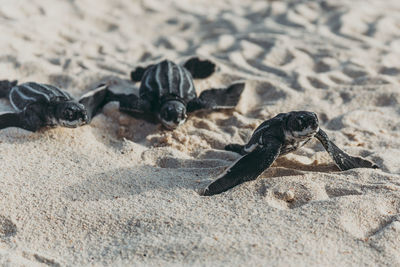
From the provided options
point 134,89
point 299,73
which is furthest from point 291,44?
point 134,89

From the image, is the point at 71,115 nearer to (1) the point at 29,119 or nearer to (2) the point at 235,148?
(1) the point at 29,119

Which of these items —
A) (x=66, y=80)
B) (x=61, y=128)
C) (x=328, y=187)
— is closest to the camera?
(x=328, y=187)

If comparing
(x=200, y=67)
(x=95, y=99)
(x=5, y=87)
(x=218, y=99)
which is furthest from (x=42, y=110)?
(x=200, y=67)

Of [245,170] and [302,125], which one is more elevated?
[302,125]

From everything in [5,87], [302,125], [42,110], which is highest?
[302,125]

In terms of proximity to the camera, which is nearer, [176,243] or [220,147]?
[176,243]

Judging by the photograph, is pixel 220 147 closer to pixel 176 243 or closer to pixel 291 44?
pixel 176 243

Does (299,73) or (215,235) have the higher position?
(215,235)
